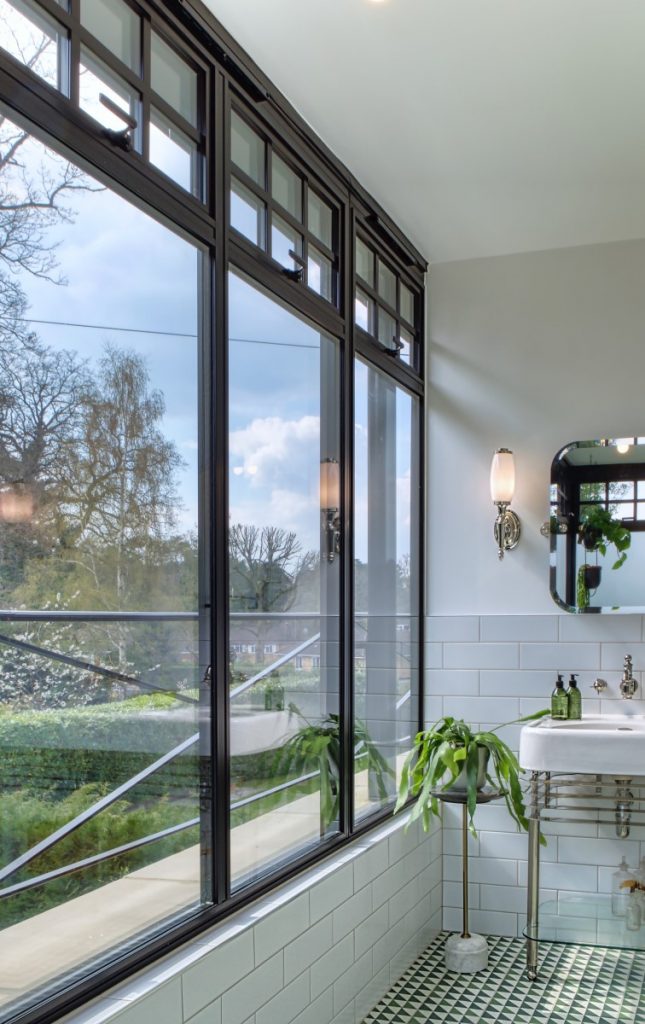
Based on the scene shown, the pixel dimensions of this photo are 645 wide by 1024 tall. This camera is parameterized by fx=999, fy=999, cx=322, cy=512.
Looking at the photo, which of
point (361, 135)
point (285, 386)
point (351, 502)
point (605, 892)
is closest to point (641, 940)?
point (605, 892)

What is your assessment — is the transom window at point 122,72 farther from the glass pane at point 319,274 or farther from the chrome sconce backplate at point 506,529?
the chrome sconce backplate at point 506,529

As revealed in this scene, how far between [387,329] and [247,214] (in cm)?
142

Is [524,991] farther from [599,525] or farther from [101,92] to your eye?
[101,92]

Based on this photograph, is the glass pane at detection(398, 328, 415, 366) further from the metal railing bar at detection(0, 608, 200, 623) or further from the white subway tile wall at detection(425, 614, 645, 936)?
the metal railing bar at detection(0, 608, 200, 623)

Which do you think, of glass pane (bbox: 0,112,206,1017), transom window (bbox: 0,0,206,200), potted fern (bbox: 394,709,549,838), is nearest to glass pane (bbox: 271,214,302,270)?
transom window (bbox: 0,0,206,200)

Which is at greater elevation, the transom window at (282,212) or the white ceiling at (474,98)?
the white ceiling at (474,98)

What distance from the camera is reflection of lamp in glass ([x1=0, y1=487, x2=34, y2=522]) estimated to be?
190 cm

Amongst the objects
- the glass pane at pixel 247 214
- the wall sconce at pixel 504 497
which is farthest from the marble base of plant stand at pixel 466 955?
the glass pane at pixel 247 214

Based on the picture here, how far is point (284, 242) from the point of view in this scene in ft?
10.6

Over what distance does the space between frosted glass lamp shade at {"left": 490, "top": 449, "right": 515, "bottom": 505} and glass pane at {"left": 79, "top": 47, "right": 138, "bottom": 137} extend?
2.53 m

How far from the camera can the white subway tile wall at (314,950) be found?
2.29 metres

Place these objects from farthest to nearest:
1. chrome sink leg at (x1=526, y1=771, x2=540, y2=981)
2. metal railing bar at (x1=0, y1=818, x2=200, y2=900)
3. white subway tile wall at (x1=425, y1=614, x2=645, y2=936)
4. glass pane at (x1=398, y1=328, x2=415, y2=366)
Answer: glass pane at (x1=398, y1=328, x2=415, y2=366)
white subway tile wall at (x1=425, y1=614, x2=645, y2=936)
chrome sink leg at (x1=526, y1=771, x2=540, y2=981)
metal railing bar at (x1=0, y1=818, x2=200, y2=900)

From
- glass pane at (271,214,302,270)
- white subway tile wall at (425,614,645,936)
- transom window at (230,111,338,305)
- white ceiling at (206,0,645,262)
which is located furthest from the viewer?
white subway tile wall at (425,614,645,936)

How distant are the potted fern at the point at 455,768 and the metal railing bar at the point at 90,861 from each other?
157cm
